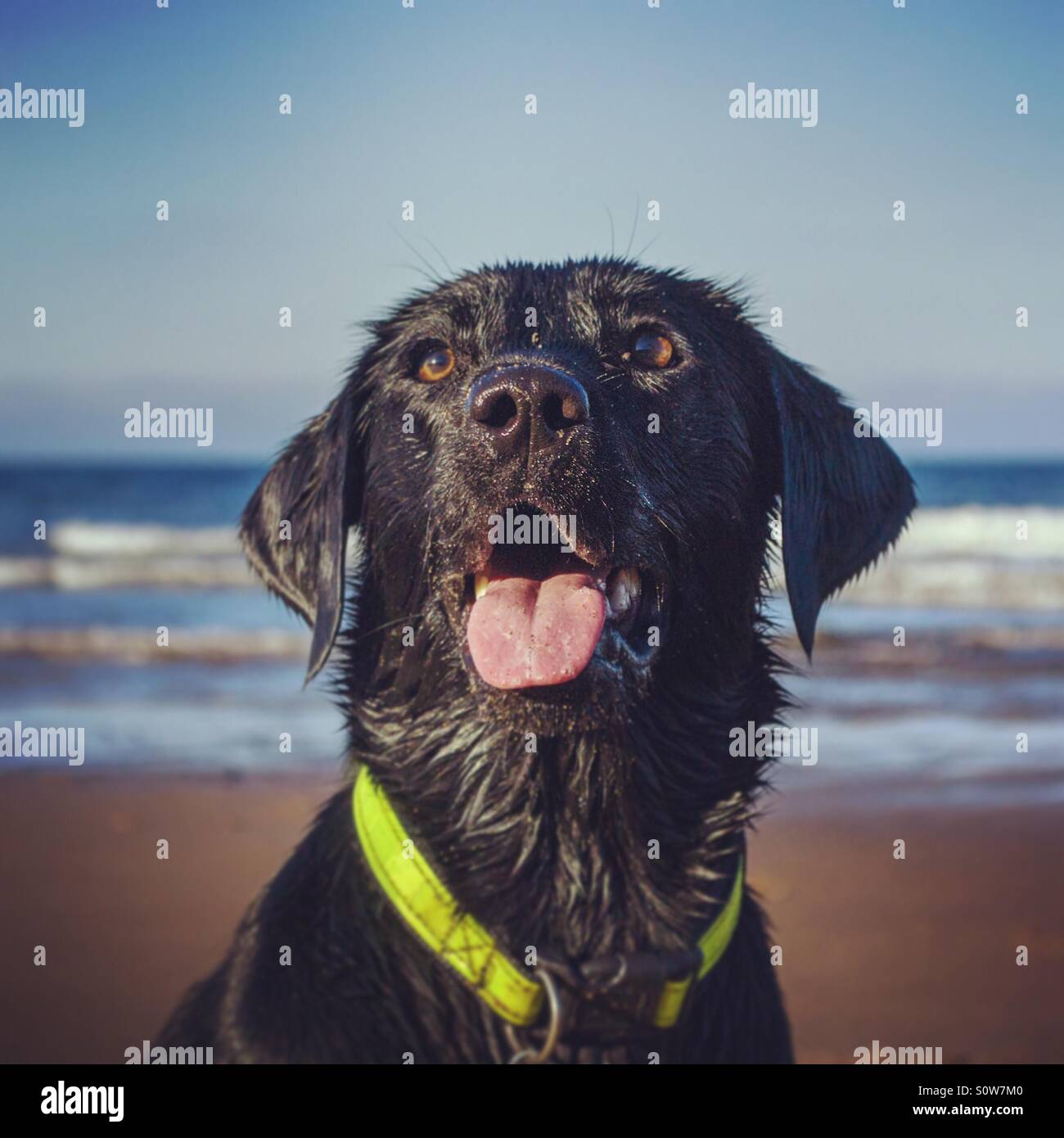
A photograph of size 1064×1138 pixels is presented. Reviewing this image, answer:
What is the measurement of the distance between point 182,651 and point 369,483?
7420 mm

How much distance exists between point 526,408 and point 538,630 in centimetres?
45

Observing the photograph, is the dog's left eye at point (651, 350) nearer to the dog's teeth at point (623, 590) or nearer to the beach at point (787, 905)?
the dog's teeth at point (623, 590)

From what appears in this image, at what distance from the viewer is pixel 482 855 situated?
9.11ft

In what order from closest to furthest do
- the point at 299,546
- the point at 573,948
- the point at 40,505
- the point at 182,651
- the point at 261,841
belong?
the point at 573,948, the point at 299,546, the point at 261,841, the point at 182,651, the point at 40,505

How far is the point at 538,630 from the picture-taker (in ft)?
8.60

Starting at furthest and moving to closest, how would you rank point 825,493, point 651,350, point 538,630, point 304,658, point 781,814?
point 304,658 → point 781,814 → point 825,493 → point 651,350 → point 538,630

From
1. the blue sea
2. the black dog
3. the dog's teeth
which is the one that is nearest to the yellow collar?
the black dog

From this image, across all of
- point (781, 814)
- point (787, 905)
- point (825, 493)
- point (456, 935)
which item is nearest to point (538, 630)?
point (456, 935)

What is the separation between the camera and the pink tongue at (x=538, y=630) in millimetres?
2592

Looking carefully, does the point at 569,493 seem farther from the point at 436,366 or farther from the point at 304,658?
the point at 304,658

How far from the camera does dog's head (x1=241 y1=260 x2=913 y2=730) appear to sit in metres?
2.60

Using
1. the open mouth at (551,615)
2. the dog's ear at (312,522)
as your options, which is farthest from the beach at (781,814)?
the open mouth at (551,615)

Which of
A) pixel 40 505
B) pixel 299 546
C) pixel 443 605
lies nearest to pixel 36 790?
pixel 299 546

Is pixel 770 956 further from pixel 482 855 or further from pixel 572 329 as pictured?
pixel 572 329
